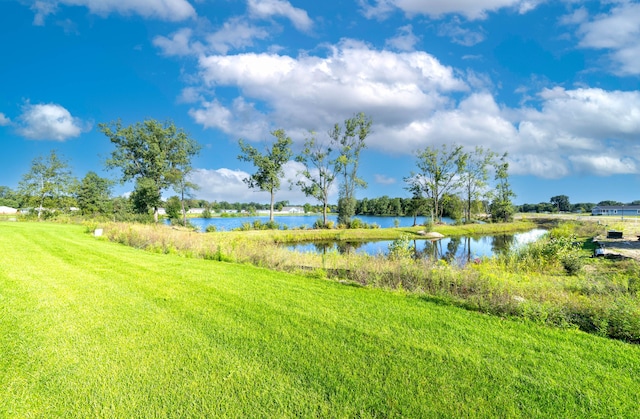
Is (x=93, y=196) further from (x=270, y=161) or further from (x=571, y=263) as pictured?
(x=571, y=263)

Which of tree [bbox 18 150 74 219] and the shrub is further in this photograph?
tree [bbox 18 150 74 219]

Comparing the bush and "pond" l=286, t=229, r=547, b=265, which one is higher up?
the bush

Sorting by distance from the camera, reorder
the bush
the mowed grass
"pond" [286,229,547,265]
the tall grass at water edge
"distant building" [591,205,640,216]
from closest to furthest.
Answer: the mowed grass → the tall grass at water edge → the bush → "pond" [286,229,547,265] → "distant building" [591,205,640,216]

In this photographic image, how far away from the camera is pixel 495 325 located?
14.7 feet

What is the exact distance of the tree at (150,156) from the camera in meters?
34.7

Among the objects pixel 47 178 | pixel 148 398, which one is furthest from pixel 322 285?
pixel 47 178

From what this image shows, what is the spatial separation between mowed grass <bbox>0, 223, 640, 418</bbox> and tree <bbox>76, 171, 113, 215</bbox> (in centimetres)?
4620

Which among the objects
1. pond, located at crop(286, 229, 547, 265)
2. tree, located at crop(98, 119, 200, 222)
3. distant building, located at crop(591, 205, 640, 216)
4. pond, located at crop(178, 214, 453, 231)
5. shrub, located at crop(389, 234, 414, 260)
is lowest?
pond, located at crop(286, 229, 547, 265)

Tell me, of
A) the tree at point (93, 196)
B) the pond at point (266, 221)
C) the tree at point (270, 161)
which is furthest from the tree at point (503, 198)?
the tree at point (93, 196)

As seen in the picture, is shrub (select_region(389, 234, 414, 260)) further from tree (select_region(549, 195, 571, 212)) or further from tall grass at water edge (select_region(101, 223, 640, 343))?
tree (select_region(549, 195, 571, 212))

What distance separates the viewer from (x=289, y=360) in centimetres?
344

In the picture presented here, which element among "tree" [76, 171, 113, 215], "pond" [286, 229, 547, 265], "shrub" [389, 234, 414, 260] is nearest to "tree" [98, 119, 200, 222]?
"tree" [76, 171, 113, 215]

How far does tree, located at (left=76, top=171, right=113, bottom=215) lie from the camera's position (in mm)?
44938

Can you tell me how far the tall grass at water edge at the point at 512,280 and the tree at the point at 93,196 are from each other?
41.5 m
